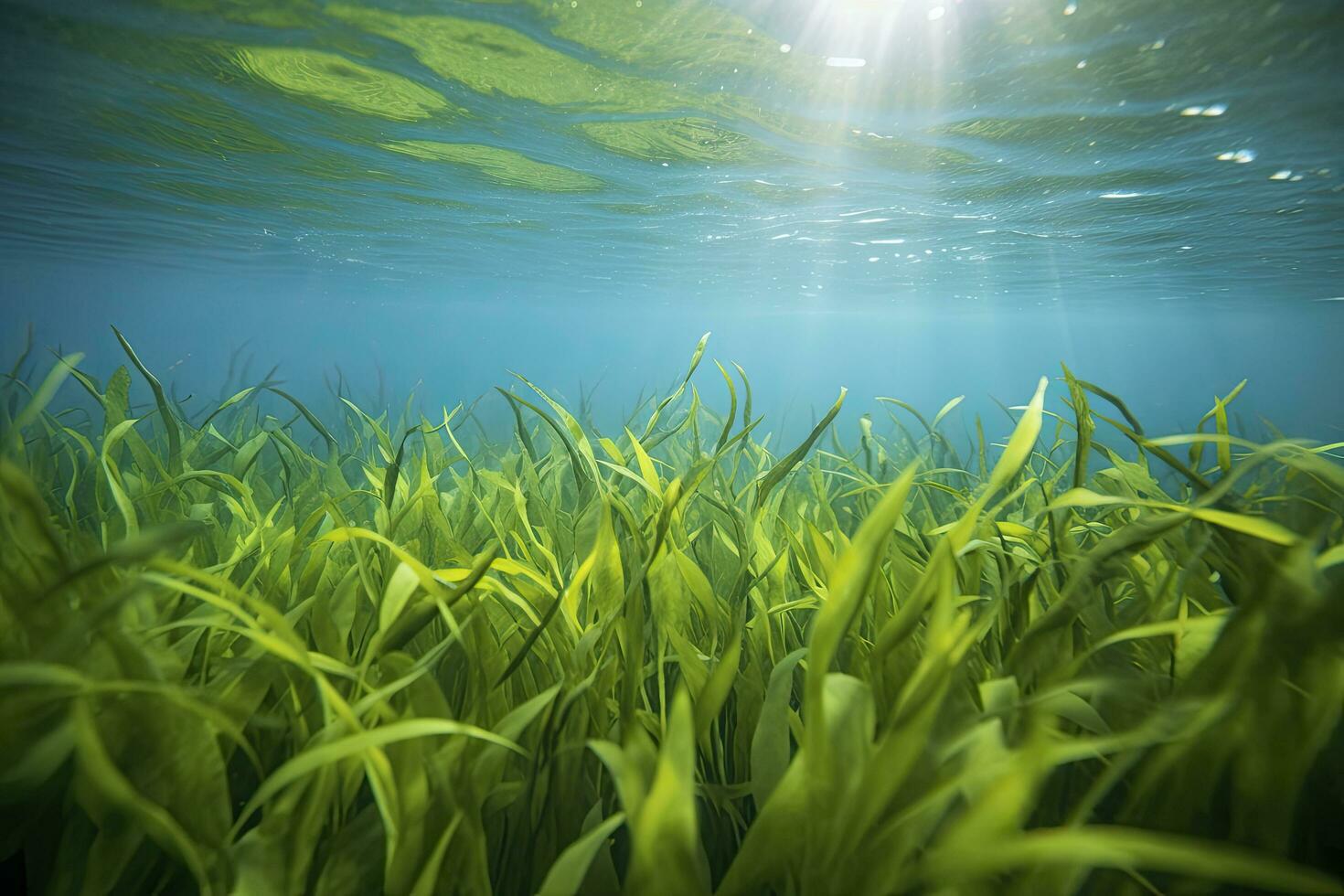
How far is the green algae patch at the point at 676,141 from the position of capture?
9.22m

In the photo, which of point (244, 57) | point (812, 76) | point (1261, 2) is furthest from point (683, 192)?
point (1261, 2)

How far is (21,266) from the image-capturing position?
27.8m

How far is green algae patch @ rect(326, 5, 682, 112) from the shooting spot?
259 inches

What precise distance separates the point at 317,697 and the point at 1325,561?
2426 mm

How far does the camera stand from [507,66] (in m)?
7.52

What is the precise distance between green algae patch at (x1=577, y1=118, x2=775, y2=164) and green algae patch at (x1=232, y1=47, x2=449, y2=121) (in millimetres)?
2442

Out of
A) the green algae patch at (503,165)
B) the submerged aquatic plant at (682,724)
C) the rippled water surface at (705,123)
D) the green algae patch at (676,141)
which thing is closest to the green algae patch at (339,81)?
the rippled water surface at (705,123)

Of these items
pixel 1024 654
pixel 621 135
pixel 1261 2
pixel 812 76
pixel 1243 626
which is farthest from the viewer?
pixel 621 135

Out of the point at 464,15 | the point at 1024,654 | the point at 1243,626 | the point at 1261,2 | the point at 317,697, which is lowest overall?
the point at 317,697

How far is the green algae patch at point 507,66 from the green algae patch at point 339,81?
34.4 inches

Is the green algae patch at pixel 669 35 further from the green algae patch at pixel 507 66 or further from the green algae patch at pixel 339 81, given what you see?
the green algae patch at pixel 339 81

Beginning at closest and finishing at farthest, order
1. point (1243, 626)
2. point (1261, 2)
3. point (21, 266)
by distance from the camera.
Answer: point (1243, 626), point (1261, 2), point (21, 266)

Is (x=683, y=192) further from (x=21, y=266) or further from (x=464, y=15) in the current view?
(x=21, y=266)

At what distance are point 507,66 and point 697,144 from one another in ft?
11.5
